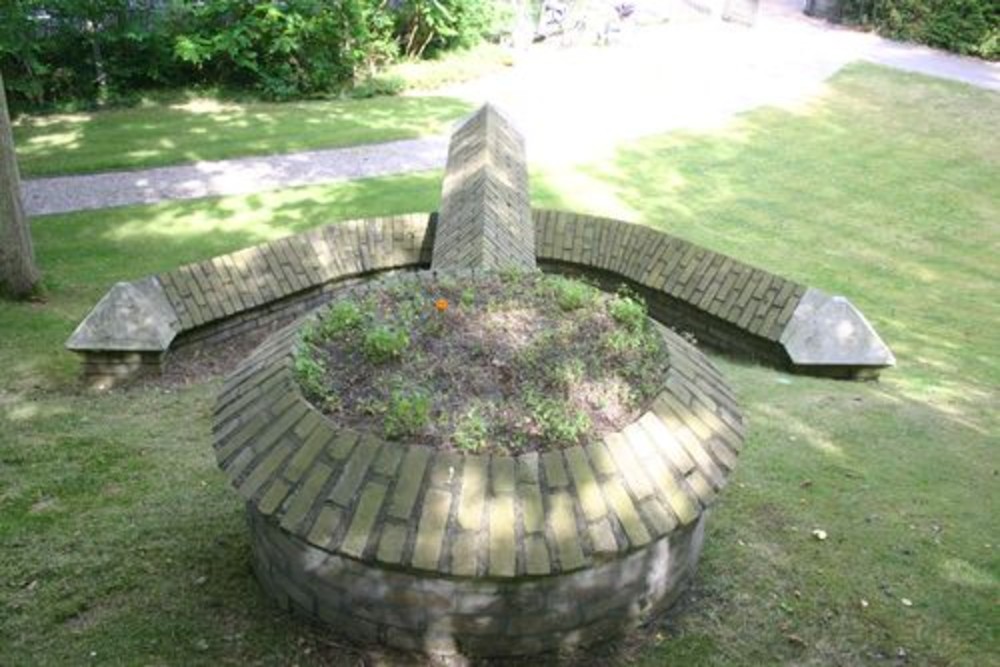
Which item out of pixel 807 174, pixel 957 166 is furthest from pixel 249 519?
pixel 957 166

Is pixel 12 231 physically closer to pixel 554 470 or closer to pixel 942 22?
pixel 554 470

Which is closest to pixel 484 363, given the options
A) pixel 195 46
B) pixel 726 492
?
pixel 726 492

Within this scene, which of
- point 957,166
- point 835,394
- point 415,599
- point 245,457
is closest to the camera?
point 415,599

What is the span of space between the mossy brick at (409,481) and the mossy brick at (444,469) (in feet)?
0.11

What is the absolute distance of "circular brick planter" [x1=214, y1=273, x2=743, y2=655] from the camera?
132 inches

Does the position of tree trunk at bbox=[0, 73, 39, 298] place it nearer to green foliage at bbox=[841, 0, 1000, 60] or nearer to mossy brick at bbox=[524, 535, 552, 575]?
mossy brick at bbox=[524, 535, 552, 575]

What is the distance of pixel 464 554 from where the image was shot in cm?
331

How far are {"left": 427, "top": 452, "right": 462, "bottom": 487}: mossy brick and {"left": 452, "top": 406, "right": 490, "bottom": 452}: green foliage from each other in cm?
8

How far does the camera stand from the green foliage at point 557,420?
367 cm

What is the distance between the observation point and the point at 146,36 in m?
17.5

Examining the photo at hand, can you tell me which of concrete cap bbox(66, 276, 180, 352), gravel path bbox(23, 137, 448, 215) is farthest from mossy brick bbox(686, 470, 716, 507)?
gravel path bbox(23, 137, 448, 215)

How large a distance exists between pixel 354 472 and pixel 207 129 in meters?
14.6

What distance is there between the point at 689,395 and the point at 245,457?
6.67ft

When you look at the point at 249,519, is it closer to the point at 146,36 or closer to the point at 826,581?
the point at 826,581
